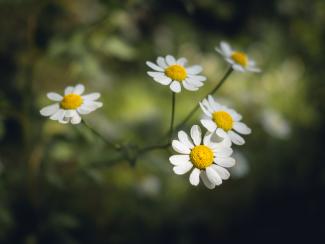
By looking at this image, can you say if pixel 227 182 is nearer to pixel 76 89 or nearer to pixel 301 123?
pixel 301 123

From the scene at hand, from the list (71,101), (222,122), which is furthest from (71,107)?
(222,122)

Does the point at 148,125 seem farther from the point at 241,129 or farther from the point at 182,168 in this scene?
the point at 182,168

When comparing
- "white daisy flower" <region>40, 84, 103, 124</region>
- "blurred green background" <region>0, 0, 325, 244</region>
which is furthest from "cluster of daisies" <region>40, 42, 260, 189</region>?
"blurred green background" <region>0, 0, 325, 244</region>

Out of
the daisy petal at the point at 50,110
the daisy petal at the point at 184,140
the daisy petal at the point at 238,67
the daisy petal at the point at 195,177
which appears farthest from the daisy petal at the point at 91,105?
the daisy petal at the point at 238,67

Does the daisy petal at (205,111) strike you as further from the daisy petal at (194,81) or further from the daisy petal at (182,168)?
the daisy petal at (182,168)

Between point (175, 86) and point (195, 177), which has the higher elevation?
point (175, 86)
